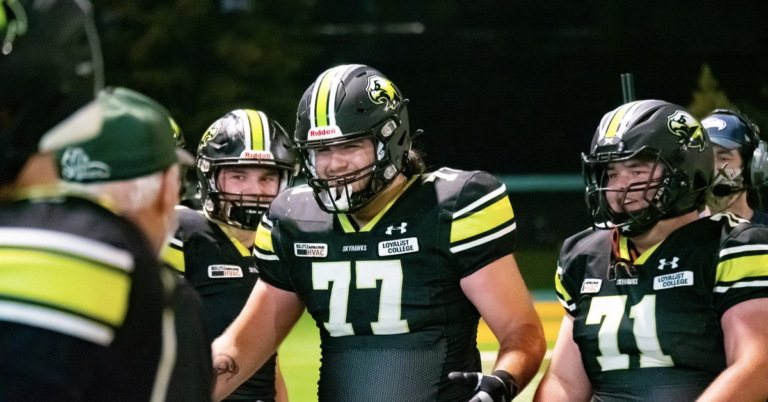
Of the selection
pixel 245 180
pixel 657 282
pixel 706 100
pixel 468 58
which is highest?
pixel 245 180

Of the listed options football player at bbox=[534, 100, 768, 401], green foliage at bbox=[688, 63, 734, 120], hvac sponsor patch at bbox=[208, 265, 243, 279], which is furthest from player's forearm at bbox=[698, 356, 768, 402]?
green foliage at bbox=[688, 63, 734, 120]

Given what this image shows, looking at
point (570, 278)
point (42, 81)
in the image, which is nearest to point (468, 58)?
point (570, 278)

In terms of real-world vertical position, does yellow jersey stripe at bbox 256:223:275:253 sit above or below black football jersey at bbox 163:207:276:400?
above

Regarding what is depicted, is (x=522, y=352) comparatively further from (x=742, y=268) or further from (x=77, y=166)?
(x=77, y=166)

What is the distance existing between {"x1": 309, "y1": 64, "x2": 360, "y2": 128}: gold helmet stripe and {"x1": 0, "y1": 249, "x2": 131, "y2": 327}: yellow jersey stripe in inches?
58.5

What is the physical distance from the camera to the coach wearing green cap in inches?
51.9

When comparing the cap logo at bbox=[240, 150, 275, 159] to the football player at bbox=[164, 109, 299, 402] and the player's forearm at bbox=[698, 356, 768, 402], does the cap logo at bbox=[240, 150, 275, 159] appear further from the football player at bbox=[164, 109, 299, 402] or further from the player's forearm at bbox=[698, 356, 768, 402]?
the player's forearm at bbox=[698, 356, 768, 402]

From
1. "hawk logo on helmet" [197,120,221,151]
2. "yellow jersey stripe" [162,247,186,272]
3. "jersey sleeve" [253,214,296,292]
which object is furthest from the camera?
"hawk logo on helmet" [197,120,221,151]

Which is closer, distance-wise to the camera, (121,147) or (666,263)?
(121,147)

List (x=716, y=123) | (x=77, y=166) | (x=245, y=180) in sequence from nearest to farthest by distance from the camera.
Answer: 1. (x=77, y=166)
2. (x=245, y=180)
3. (x=716, y=123)

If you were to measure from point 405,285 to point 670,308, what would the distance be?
66cm

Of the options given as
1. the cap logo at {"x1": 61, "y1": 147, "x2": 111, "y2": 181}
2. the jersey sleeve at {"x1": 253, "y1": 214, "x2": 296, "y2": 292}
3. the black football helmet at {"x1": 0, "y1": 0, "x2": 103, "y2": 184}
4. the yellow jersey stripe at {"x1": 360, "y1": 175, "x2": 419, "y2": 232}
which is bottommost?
the jersey sleeve at {"x1": 253, "y1": 214, "x2": 296, "y2": 292}

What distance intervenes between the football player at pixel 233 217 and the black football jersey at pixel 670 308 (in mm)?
1161

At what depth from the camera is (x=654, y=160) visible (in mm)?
2623
